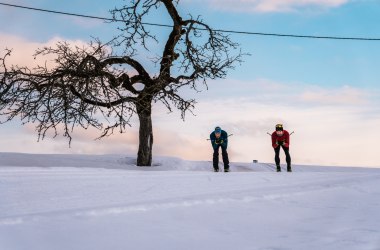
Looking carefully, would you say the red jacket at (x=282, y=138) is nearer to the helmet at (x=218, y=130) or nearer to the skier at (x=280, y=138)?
the skier at (x=280, y=138)

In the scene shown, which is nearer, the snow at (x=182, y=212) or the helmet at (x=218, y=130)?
the snow at (x=182, y=212)

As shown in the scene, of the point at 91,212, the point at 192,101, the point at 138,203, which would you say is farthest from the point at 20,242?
the point at 192,101

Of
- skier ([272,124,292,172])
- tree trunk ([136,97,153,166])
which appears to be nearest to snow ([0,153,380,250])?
skier ([272,124,292,172])

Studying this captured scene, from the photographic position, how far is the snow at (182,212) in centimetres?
535

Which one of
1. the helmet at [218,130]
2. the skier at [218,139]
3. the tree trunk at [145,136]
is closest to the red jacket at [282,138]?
the skier at [218,139]

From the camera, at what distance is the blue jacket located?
16.6 m

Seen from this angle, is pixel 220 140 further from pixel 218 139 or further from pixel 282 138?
pixel 282 138

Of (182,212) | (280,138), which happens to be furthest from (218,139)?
(182,212)

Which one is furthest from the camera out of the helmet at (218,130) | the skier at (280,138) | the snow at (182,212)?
the skier at (280,138)

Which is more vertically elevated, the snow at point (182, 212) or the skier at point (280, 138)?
the skier at point (280, 138)

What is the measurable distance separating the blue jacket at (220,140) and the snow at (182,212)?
15.3ft

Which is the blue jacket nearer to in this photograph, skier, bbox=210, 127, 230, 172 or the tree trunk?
skier, bbox=210, 127, 230, 172

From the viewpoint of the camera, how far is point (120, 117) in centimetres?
1875

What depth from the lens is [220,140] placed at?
16.6m
